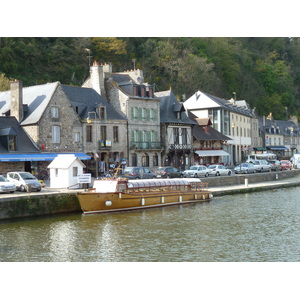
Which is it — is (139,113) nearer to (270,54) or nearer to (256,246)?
(256,246)

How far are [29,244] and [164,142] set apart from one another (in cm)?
2919

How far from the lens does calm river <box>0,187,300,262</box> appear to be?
17.0 metres

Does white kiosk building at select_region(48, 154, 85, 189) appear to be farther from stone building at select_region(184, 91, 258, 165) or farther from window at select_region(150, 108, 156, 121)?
stone building at select_region(184, 91, 258, 165)

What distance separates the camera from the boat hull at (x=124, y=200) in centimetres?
2638

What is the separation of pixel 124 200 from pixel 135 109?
59.2ft

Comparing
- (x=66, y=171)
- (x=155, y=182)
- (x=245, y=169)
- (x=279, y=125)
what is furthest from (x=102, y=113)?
(x=279, y=125)

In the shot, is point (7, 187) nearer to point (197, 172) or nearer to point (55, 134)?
point (55, 134)

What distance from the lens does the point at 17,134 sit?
1396 inches

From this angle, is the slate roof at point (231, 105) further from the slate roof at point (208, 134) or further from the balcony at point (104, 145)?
the balcony at point (104, 145)

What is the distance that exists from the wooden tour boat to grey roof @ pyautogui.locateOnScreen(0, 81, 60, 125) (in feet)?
36.0

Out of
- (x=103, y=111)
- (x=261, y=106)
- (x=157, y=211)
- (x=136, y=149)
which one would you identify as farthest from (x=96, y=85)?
(x=261, y=106)

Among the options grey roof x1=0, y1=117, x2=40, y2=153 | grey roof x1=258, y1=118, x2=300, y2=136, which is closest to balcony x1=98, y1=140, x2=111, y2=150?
grey roof x1=0, y1=117, x2=40, y2=153

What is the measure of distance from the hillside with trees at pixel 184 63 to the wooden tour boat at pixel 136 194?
21374 mm

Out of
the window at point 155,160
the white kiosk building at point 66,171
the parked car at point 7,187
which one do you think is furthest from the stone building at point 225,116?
the parked car at point 7,187
